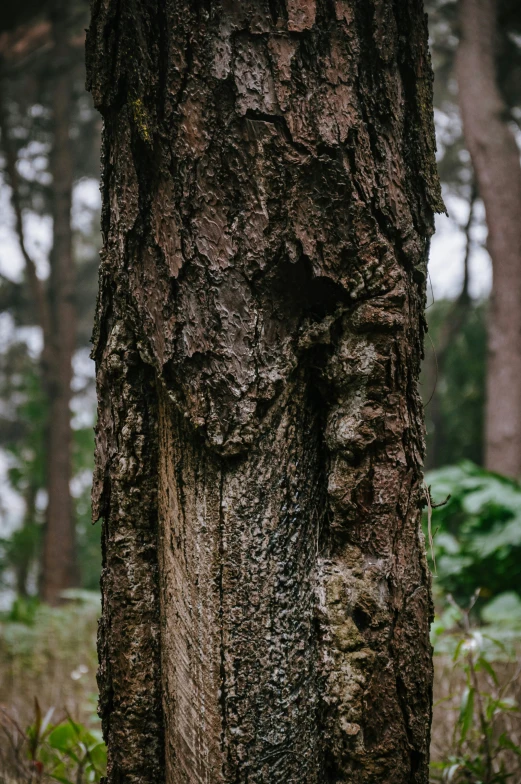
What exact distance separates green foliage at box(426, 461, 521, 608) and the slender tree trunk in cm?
590

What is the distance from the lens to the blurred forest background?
9.87 feet

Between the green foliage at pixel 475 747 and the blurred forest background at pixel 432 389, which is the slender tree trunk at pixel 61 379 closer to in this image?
the blurred forest background at pixel 432 389

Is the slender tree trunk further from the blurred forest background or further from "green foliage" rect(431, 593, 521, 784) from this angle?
"green foliage" rect(431, 593, 521, 784)

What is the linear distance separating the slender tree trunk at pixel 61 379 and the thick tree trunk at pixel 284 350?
8.04 meters

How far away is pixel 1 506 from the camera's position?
1455cm

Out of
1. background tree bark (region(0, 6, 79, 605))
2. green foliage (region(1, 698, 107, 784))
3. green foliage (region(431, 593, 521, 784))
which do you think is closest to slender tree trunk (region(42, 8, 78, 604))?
background tree bark (region(0, 6, 79, 605))

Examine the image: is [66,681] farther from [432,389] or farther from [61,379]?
[61,379]

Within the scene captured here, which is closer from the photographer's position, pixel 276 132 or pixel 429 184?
pixel 276 132

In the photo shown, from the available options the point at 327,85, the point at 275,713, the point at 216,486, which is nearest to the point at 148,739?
the point at 275,713

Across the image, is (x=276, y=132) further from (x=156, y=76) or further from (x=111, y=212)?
(x=111, y=212)

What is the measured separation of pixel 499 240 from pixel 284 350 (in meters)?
6.85

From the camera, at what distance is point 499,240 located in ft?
23.7

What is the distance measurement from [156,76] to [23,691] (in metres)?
3.94

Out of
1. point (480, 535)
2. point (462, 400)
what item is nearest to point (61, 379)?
point (480, 535)
